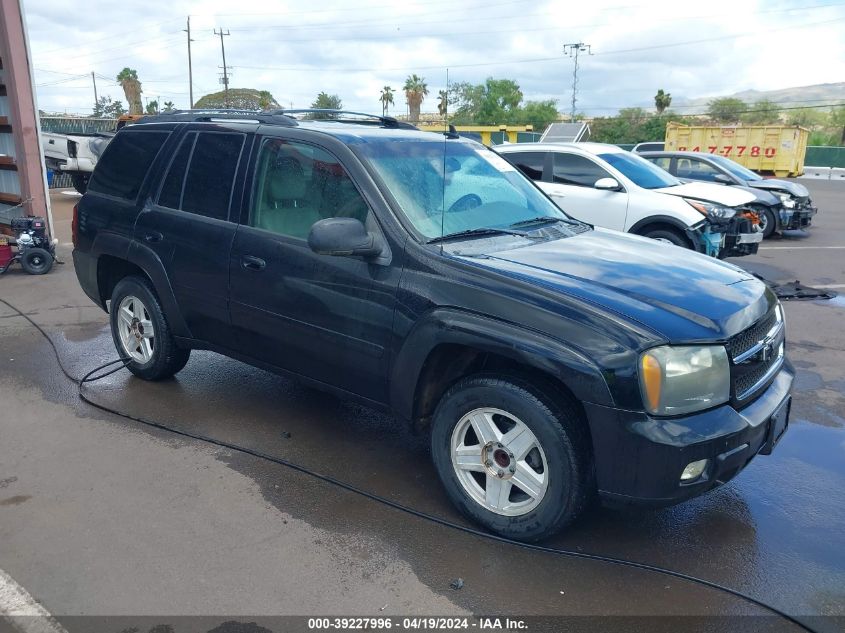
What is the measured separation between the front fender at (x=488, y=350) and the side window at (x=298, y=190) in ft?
2.59

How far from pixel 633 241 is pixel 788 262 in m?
7.99

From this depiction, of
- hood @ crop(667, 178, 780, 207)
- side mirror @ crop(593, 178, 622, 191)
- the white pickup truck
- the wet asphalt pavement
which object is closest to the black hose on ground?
the wet asphalt pavement

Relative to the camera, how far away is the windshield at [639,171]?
9742 millimetres

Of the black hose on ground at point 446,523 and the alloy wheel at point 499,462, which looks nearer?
the black hose on ground at point 446,523

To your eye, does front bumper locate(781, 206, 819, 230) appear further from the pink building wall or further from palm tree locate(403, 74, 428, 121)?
palm tree locate(403, 74, 428, 121)

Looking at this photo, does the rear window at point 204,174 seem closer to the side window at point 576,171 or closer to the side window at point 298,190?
the side window at point 298,190

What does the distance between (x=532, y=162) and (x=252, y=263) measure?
21.9ft

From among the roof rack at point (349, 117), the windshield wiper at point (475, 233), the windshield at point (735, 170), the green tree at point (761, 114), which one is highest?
the green tree at point (761, 114)

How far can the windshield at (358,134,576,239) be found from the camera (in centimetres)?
392

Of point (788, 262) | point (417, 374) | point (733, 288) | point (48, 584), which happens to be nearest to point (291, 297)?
point (417, 374)

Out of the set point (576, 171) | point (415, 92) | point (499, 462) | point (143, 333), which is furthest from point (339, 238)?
point (415, 92)

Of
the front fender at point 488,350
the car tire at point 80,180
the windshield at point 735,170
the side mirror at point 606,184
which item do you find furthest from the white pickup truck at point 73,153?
the front fender at point 488,350

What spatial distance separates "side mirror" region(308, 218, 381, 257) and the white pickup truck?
17.3 meters

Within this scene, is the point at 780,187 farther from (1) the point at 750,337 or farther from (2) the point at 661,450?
(2) the point at 661,450
